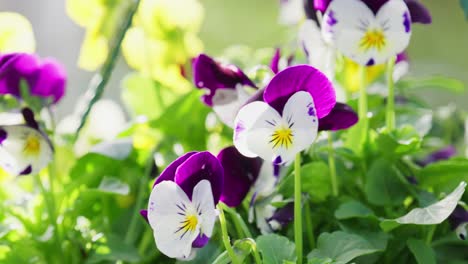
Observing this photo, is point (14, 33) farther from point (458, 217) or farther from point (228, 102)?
point (458, 217)

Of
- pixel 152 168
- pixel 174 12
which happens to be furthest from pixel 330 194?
pixel 174 12

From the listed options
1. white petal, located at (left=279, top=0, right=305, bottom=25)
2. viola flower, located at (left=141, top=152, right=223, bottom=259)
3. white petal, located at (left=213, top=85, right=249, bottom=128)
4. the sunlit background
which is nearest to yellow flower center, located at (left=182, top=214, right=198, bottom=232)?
viola flower, located at (left=141, top=152, right=223, bottom=259)

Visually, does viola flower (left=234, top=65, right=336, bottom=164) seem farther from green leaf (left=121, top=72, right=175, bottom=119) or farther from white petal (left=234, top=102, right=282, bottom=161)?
green leaf (left=121, top=72, right=175, bottom=119)

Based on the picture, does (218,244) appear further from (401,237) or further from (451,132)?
(451,132)

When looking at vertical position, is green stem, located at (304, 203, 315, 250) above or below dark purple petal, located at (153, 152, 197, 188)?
below

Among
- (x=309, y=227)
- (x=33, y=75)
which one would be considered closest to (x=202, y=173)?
(x=309, y=227)

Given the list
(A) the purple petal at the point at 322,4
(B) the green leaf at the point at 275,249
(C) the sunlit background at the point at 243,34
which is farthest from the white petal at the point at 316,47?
(C) the sunlit background at the point at 243,34

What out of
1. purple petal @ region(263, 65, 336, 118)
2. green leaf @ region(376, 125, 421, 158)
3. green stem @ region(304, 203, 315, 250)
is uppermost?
purple petal @ region(263, 65, 336, 118)
